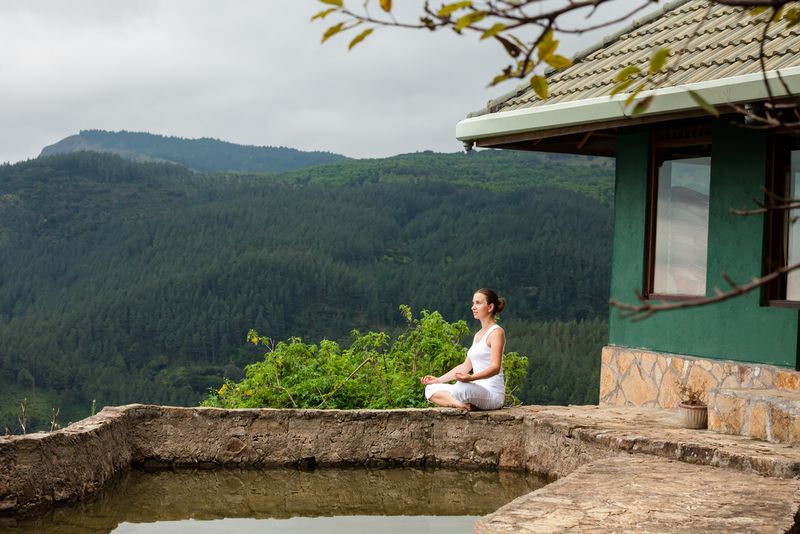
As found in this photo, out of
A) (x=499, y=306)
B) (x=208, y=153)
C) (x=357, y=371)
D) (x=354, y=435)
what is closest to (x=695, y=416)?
(x=499, y=306)

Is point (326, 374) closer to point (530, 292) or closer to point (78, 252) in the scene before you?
point (530, 292)

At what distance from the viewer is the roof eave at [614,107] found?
7465 millimetres

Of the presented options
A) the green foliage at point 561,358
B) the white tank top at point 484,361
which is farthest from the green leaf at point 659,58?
the green foliage at point 561,358

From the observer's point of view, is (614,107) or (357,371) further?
(357,371)

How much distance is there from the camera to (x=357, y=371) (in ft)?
33.3

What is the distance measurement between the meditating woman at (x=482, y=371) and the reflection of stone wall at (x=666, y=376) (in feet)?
4.68

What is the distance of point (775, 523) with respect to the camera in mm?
5000

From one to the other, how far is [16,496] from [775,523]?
4.72 metres

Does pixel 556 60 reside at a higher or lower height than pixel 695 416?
higher

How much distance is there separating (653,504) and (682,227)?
185 inches

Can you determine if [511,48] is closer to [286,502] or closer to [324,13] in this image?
[324,13]

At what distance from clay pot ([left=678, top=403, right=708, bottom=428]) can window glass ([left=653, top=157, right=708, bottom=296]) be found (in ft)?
5.44

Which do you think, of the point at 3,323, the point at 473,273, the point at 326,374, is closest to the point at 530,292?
the point at 473,273

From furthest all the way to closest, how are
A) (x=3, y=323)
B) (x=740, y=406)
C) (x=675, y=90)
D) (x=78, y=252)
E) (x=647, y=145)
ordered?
(x=78, y=252)
(x=3, y=323)
(x=647, y=145)
(x=675, y=90)
(x=740, y=406)
